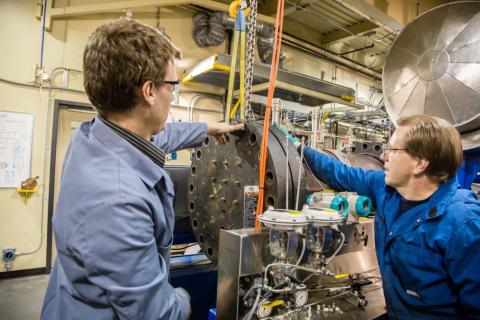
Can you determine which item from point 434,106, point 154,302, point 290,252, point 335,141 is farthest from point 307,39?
point 154,302

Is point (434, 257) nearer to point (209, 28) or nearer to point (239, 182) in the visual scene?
point (239, 182)

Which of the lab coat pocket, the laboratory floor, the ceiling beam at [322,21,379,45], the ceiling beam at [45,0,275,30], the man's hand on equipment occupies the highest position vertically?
the ceiling beam at [322,21,379,45]

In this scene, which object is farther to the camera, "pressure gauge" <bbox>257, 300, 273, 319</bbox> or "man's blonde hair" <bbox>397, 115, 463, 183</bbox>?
A: "man's blonde hair" <bbox>397, 115, 463, 183</bbox>

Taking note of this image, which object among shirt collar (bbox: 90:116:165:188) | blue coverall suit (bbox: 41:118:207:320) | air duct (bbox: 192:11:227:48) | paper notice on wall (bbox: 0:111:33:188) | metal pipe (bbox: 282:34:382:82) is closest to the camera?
blue coverall suit (bbox: 41:118:207:320)

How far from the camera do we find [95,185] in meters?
0.60

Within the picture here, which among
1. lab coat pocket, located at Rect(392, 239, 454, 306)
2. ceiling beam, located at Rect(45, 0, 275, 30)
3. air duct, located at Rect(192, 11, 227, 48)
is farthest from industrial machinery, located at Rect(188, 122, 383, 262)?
air duct, located at Rect(192, 11, 227, 48)

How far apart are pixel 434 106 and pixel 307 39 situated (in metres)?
3.78

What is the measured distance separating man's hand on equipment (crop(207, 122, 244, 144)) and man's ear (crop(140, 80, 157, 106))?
0.46 meters

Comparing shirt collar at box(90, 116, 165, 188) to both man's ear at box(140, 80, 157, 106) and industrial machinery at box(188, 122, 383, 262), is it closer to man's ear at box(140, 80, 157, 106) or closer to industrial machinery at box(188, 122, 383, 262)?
man's ear at box(140, 80, 157, 106)

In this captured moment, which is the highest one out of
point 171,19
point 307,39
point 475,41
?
point 307,39

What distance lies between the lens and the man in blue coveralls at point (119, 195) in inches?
22.7

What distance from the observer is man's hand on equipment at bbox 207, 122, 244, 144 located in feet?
3.88

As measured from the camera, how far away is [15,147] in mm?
2988

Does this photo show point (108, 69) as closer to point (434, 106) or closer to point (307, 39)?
point (434, 106)
